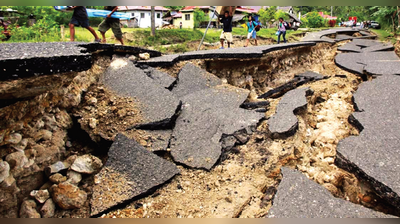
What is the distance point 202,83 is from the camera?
4172 millimetres

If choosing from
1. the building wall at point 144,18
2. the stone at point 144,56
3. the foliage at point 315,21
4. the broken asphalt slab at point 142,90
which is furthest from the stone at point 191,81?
the building wall at point 144,18

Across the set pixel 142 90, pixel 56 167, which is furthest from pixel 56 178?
pixel 142 90

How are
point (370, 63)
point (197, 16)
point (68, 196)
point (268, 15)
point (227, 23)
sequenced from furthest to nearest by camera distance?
point (197, 16)
point (268, 15)
point (227, 23)
point (370, 63)
point (68, 196)

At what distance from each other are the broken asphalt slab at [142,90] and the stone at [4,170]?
133cm

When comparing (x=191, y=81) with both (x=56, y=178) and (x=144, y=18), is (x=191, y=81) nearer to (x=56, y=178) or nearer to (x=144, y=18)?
(x=56, y=178)

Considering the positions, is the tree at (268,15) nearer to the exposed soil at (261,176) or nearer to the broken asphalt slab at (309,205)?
the exposed soil at (261,176)

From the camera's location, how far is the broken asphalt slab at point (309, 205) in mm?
1790

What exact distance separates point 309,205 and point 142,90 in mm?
2370

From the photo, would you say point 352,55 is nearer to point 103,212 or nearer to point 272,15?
point 103,212

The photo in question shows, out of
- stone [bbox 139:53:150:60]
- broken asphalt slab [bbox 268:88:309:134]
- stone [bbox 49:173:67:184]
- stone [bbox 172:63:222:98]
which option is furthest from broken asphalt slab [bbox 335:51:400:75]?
stone [bbox 49:173:67:184]

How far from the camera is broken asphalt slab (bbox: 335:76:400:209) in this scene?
204cm

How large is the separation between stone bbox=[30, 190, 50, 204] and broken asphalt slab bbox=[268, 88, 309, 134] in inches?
86.8

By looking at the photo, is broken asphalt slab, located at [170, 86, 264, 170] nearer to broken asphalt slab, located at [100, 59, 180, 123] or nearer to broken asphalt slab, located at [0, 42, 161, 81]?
broken asphalt slab, located at [100, 59, 180, 123]

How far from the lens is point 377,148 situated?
98.7 inches
